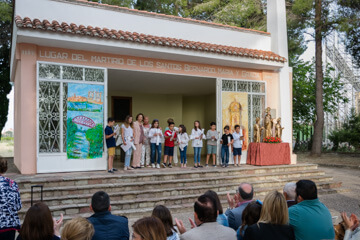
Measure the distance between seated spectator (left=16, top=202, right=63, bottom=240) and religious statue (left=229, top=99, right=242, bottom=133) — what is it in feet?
28.3

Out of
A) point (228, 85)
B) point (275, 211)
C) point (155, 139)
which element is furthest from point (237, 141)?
point (275, 211)

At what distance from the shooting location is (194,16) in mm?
22438

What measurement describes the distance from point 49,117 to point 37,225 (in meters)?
6.04

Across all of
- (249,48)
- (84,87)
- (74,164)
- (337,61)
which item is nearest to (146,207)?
(74,164)

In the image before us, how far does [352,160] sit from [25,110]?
50.0ft

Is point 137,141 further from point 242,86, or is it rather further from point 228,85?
point 242,86

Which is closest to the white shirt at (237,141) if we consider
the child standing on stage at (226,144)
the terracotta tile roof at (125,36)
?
the child standing on stage at (226,144)

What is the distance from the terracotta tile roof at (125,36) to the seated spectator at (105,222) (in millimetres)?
5775

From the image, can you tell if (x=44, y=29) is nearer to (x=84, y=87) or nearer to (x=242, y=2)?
(x=84, y=87)

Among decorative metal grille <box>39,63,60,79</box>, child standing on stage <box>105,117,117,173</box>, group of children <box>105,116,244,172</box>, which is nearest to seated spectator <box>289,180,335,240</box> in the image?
child standing on stage <box>105,117,117,173</box>

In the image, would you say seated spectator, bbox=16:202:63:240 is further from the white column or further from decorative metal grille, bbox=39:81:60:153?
the white column

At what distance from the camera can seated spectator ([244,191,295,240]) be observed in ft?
8.61

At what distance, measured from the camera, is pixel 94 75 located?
28.7 ft

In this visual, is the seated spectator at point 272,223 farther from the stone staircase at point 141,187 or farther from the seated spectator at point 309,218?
the stone staircase at point 141,187
